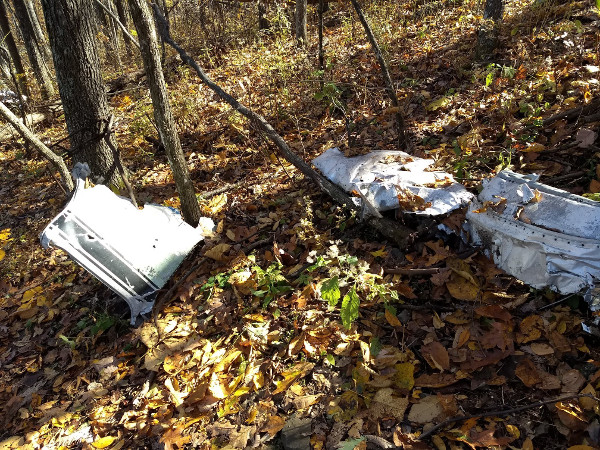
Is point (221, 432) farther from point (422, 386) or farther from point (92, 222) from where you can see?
point (92, 222)

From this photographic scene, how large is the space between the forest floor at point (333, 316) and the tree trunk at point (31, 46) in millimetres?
4137

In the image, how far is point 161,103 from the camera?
3420mm

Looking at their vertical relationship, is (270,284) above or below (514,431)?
above

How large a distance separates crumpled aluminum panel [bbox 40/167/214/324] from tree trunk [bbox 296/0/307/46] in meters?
5.44

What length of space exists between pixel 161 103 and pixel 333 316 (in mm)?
2394

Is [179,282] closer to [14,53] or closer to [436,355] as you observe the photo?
[436,355]

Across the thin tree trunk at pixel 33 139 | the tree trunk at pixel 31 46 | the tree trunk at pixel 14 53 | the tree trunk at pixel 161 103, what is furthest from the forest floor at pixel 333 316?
the tree trunk at pixel 31 46

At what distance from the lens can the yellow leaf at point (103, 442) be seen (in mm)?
2547

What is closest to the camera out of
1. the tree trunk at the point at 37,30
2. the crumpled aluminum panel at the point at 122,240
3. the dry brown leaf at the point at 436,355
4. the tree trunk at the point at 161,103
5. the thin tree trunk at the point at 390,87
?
the dry brown leaf at the point at 436,355

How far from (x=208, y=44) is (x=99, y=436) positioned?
8.74 m

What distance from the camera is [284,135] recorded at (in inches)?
219

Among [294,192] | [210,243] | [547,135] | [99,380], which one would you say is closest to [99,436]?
[99,380]

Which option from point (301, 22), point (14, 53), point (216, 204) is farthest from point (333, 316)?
point (14, 53)

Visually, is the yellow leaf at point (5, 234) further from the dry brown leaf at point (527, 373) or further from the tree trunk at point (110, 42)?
the tree trunk at point (110, 42)
